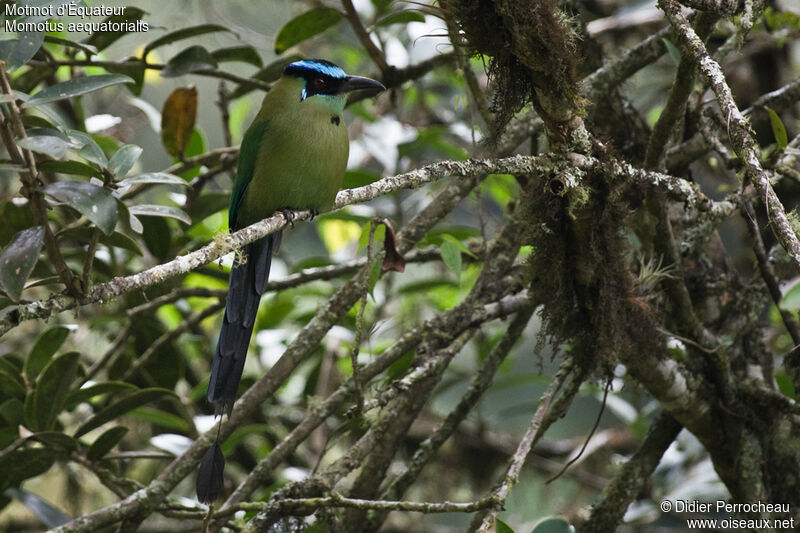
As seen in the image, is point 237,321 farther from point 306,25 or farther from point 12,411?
point 306,25

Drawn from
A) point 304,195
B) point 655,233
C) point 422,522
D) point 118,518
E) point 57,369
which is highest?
point 304,195

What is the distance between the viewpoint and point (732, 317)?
8.29 feet

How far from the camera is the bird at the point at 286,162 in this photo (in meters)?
2.61

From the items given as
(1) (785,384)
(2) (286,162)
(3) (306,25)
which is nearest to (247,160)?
(2) (286,162)

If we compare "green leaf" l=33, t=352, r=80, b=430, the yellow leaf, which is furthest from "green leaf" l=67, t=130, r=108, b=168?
the yellow leaf

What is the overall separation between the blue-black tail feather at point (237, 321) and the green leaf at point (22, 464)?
23.6 inches

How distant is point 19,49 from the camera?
5.95 feet

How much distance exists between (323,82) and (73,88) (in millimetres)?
1029

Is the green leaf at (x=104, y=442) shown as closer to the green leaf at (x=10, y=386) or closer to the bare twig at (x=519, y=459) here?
the green leaf at (x=10, y=386)

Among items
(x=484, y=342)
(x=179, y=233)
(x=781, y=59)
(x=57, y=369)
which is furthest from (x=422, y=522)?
(x=781, y=59)

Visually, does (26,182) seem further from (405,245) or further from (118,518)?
(405,245)

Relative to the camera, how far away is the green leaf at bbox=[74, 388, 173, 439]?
2475 millimetres

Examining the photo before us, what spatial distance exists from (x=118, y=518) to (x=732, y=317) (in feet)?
6.24

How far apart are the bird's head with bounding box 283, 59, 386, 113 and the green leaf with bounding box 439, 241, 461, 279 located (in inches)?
30.9
